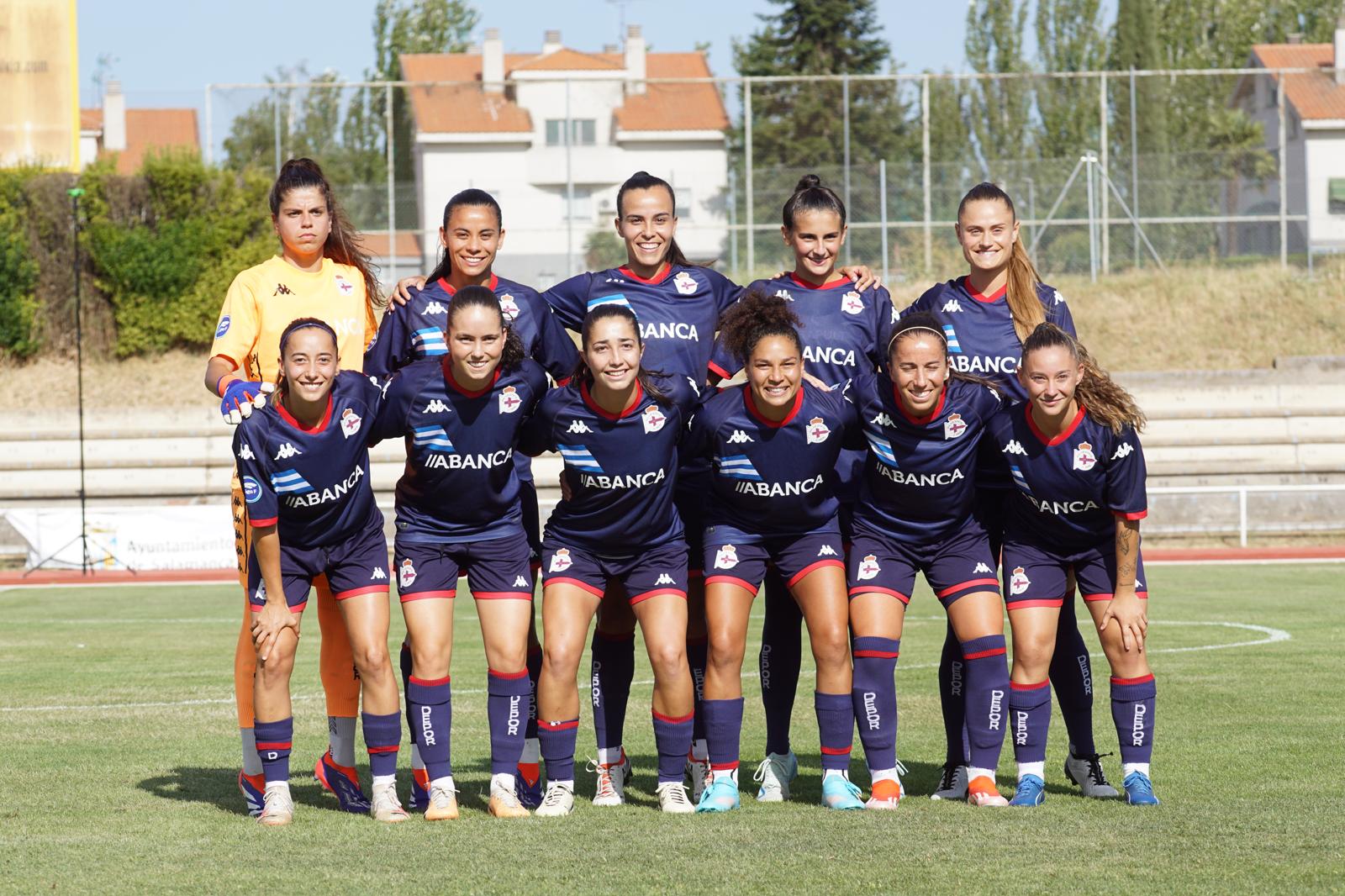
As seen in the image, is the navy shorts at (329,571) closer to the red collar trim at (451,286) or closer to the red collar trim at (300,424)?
the red collar trim at (300,424)

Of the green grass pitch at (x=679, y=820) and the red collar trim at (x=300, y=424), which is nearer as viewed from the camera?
the green grass pitch at (x=679, y=820)

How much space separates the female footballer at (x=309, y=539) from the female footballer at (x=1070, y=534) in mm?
2216

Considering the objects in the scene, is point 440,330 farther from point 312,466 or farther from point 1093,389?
point 1093,389

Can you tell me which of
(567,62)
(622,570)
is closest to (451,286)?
(622,570)

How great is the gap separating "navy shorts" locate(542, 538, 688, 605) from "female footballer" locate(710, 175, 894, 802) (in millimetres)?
429

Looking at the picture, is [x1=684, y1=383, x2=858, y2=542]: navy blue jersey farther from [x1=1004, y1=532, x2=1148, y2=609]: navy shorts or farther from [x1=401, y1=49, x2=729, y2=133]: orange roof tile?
[x1=401, y1=49, x2=729, y2=133]: orange roof tile

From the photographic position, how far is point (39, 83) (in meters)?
23.7

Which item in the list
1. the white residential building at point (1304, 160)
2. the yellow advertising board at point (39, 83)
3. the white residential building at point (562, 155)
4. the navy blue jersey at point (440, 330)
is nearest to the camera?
the navy blue jersey at point (440, 330)

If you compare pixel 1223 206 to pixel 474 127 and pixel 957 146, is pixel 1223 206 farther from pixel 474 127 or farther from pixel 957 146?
pixel 474 127

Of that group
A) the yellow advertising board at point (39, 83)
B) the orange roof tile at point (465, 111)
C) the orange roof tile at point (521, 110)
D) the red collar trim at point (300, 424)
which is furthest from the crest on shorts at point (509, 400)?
the yellow advertising board at point (39, 83)

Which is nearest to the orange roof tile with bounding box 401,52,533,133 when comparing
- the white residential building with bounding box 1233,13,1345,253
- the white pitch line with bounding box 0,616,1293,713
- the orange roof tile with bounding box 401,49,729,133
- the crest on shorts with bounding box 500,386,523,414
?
the orange roof tile with bounding box 401,49,729,133

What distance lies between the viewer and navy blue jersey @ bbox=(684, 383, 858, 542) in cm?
557

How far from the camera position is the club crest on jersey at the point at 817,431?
5570 mm

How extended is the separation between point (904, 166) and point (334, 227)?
17825mm
